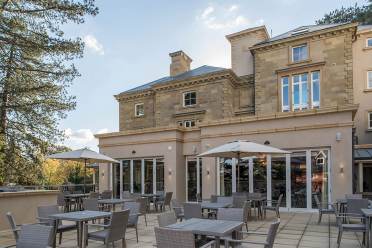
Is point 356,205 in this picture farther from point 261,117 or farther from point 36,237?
point 36,237

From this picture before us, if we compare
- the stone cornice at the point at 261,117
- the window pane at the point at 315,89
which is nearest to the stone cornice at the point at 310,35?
the window pane at the point at 315,89

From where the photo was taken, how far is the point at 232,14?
630 inches

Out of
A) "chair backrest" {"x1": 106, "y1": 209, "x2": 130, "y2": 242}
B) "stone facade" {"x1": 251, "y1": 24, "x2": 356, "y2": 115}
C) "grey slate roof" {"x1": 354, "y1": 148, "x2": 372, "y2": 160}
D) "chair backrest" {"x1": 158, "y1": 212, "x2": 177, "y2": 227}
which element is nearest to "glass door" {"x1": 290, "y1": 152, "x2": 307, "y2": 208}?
"grey slate roof" {"x1": 354, "y1": 148, "x2": 372, "y2": 160}

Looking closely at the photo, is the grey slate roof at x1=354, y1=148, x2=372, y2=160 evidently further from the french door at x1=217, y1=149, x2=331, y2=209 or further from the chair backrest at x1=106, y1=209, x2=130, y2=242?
the chair backrest at x1=106, y1=209, x2=130, y2=242

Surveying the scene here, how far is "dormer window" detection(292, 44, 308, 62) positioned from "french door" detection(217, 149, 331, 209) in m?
9.19

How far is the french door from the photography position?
495 inches

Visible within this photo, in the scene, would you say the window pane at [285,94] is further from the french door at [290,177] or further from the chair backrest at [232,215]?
the chair backrest at [232,215]

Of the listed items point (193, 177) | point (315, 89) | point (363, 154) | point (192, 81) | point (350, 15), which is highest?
point (350, 15)

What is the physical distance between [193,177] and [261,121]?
465 centimetres

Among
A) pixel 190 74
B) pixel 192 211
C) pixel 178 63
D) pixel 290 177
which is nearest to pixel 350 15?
pixel 178 63

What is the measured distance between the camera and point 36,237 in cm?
454

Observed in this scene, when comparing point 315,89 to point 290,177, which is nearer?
point 290,177

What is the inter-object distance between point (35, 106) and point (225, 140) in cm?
898

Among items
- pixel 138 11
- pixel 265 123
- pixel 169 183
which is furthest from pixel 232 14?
pixel 169 183
